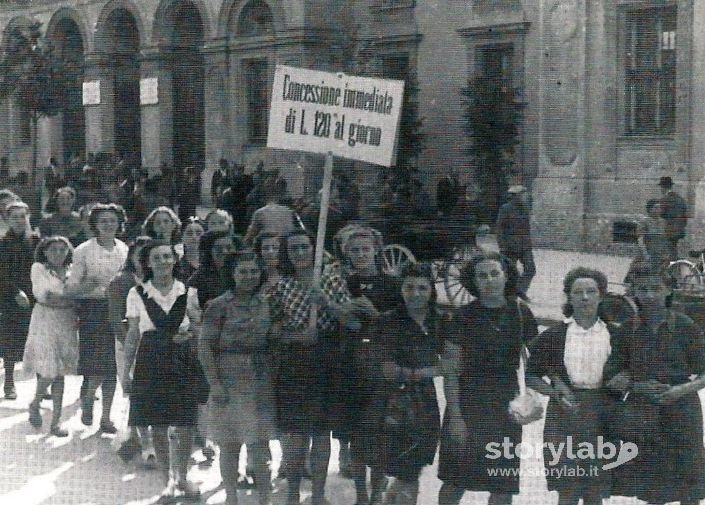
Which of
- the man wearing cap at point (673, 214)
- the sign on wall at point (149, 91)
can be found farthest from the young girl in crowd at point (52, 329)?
the sign on wall at point (149, 91)

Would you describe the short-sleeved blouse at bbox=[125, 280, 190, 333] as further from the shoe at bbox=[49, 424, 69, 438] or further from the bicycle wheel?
the bicycle wheel

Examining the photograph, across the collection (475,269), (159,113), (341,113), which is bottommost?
(475,269)

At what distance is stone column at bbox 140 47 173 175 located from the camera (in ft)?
95.5

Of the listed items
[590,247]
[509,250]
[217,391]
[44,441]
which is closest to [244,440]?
[217,391]

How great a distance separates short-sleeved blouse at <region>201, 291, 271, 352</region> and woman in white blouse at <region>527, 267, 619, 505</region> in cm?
140

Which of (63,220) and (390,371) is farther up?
(63,220)

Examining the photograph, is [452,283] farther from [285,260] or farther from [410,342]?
[410,342]

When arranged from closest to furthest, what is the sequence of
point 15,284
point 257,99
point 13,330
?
1. point 15,284
2. point 13,330
3. point 257,99

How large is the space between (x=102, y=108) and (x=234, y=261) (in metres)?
26.5

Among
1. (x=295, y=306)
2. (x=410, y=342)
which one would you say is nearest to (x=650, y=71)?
(x=295, y=306)

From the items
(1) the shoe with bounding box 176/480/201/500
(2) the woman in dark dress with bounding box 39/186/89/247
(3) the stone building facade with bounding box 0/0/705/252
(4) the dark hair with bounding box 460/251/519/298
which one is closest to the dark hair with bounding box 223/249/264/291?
(4) the dark hair with bounding box 460/251/519/298

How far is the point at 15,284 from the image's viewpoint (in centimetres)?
921

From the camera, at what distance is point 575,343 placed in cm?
532

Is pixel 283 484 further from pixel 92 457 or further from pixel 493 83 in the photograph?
pixel 493 83
